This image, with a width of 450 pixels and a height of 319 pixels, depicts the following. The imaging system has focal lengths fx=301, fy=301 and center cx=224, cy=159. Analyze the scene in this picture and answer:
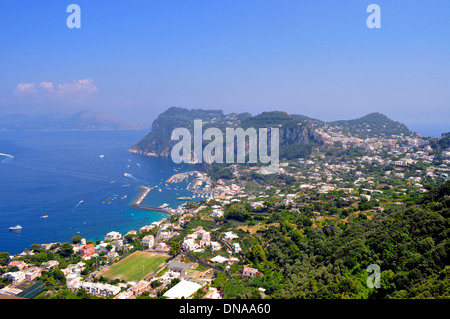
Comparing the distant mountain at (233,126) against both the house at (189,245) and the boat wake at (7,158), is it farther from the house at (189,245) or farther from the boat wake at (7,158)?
the house at (189,245)

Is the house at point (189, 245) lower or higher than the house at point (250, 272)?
lower

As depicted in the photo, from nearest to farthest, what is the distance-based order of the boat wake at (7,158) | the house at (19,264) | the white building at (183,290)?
the white building at (183,290) → the house at (19,264) → the boat wake at (7,158)

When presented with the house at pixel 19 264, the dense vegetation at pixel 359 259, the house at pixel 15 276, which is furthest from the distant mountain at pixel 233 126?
the house at pixel 15 276

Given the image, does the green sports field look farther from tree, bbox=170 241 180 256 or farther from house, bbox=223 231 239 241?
house, bbox=223 231 239 241
